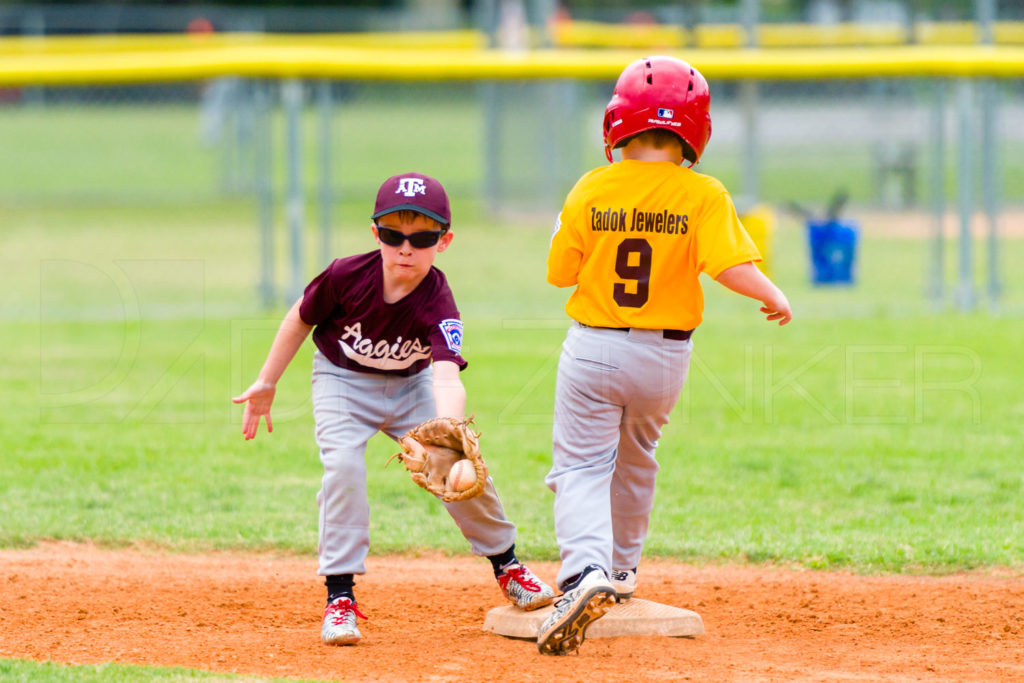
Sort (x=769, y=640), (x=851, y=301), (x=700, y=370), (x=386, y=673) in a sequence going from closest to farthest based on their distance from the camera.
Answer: (x=386, y=673) → (x=769, y=640) → (x=700, y=370) → (x=851, y=301)

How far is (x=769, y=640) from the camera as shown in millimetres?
→ 3971

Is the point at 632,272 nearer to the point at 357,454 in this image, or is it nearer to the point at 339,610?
the point at 357,454

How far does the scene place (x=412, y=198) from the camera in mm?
3807

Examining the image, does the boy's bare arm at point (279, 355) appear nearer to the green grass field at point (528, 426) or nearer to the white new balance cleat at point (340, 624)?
the white new balance cleat at point (340, 624)

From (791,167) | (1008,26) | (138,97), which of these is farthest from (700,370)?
(138,97)

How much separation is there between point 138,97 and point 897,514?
23068mm

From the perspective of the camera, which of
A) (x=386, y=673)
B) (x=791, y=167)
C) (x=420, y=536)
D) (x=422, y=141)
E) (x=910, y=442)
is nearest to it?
(x=386, y=673)

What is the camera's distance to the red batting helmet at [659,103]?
12.4 ft

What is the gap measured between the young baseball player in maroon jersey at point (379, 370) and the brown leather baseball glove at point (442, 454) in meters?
0.06

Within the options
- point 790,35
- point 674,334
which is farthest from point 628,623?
point 790,35

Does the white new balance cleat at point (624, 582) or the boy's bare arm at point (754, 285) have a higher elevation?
the boy's bare arm at point (754, 285)

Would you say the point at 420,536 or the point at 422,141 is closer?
the point at 420,536

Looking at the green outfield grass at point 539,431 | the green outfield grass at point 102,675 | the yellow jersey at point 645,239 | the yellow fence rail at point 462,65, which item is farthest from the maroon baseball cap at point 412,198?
the yellow fence rail at point 462,65

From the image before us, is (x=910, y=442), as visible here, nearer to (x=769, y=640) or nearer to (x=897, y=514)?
(x=897, y=514)
